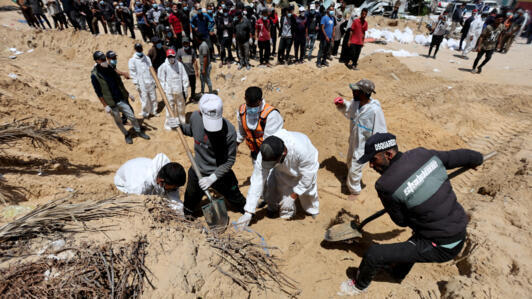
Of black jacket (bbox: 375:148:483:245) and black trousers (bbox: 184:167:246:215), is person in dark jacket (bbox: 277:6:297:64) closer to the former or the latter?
black trousers (bbox: 184:167:246:215)

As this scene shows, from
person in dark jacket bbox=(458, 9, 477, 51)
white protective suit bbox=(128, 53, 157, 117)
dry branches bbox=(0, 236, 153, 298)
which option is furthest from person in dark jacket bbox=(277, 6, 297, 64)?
person in dark jacket bbox=(458, 9, 477, 51)

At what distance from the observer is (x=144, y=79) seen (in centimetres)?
651

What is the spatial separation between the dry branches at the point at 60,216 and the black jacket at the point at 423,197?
7.73 ft

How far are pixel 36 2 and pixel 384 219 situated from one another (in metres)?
15.5

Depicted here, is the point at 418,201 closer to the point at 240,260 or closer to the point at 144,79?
the point at 240,260

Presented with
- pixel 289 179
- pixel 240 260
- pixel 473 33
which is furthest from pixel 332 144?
pixel 473 33

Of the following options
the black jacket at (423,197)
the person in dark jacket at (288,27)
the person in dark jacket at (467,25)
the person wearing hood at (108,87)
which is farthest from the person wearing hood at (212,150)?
the person in dark jacket at (467,25)

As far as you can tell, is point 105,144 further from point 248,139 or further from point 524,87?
point 524,87

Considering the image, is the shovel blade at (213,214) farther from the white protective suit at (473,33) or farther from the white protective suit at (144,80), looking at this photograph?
the white protective suit at (473,33)

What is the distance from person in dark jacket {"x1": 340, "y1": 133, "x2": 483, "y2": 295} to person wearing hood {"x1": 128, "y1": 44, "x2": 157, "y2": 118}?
5.89 m

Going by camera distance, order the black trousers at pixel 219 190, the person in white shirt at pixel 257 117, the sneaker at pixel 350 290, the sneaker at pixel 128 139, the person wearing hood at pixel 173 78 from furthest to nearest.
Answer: the person wearing hood at pixel 173 78 < the sneaker at pixel 128 139 < the black trousers at pixel 219 190 < the person in white shirt at pixel 257 117 < the sneaker at pixel 350 290

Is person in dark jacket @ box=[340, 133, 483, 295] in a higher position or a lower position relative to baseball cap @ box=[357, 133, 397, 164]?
lower

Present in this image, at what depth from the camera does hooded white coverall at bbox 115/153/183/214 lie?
118 inches

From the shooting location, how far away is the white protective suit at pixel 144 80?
6.23m
